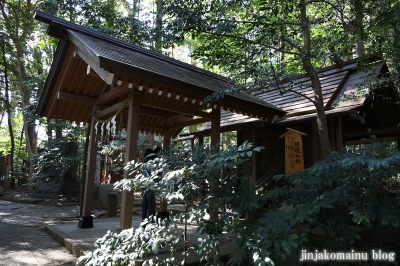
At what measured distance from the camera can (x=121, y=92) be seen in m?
4.93

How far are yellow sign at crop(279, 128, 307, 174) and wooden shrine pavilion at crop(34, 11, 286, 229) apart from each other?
A: 2.19ft

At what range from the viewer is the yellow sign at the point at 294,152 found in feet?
18.7

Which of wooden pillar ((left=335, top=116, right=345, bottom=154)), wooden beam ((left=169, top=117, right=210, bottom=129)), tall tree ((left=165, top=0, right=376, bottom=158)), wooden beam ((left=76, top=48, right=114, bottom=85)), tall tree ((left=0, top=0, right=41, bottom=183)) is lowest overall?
wooden pillar ((left=335, top=116, right=345, bottom=154))

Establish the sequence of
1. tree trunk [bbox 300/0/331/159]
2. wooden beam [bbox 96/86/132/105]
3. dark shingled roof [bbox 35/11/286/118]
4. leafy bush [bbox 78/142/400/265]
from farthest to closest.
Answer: wooden beam [bbox 96/86/132/105], tree trunk [bbox 300/0/331/159], dark shingled roof [bbox 35/11/286/118], leafy bush [bbox 78/142/400/265]

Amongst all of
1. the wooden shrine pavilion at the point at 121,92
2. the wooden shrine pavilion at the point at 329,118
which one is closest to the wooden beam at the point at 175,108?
the wooden shrine pavilion at the point at 121,92

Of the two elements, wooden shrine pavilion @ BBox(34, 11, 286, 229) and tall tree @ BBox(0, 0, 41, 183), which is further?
tall tree @ BBox(0, 0, 41, 183)

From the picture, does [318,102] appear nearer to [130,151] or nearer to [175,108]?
[175,108]

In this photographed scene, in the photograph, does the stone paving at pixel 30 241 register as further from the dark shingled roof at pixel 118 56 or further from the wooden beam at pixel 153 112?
the wooden beam at pixel 153 112

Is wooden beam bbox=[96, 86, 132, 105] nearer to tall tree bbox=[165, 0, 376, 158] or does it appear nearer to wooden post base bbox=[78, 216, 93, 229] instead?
tall tree bbox=[165, 0, 376, 158]

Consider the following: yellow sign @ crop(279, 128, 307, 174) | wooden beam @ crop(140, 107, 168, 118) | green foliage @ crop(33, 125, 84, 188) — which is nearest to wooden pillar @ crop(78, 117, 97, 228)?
wooden beam @ crop(140, 107, 168, 118)

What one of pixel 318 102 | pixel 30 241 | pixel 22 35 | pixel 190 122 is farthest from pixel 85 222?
pixel 22 35

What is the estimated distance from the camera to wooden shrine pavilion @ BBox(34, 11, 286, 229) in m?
4.04

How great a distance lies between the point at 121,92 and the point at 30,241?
11.2 feet

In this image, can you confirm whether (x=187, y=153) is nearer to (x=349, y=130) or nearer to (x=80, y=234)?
(x=80, y=234)
